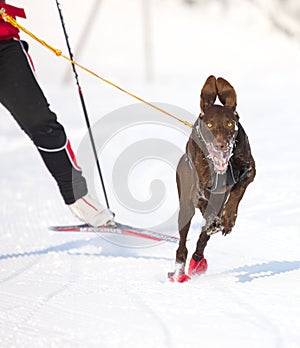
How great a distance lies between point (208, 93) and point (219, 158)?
12.7 inches

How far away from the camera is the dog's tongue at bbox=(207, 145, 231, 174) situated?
9.43 feet

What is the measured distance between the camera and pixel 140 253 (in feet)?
14.5

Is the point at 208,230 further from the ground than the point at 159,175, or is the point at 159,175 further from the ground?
the point at 159,175

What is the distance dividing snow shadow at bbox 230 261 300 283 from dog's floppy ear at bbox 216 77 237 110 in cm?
94

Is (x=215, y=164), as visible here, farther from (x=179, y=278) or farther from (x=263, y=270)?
(x=263, y=270)

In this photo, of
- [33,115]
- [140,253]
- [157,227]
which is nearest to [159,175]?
[157,227]

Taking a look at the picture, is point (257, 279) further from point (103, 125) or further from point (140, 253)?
point (103, 125)

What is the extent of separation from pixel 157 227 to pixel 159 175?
1740 mm

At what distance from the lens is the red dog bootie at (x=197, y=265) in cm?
355

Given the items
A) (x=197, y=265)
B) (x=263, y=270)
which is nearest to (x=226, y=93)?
(x=197, y=265)

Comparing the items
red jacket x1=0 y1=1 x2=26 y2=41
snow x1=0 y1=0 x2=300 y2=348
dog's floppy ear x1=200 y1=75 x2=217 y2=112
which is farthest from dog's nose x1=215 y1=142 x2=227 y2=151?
red jacket x1=0 y1=1 x2=26 y2=41

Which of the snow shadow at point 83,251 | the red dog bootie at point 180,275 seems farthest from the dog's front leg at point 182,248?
the snow shadow at point 83,251

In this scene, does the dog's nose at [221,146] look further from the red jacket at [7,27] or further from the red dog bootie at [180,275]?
the red jacket at [7,27]

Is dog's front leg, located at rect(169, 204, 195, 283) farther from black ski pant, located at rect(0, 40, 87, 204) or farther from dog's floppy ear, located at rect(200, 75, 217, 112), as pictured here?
black ski pant, located at rect(0, 40, 87, 204)
